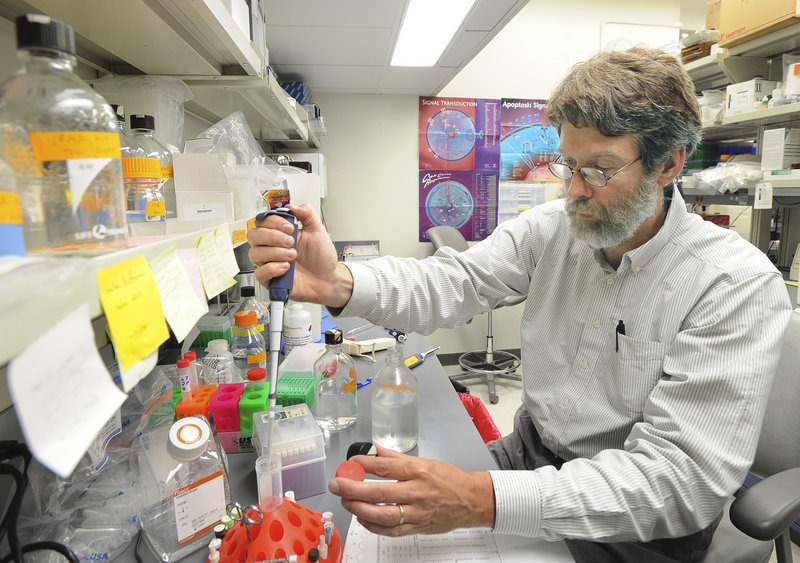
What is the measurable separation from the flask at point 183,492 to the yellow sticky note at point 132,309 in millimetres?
310

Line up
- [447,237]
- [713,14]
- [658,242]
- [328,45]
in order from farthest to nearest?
1. [447,237]
2. [713,14]
3. [328,45]
4. [658,242]

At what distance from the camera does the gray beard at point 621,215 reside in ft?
3.71

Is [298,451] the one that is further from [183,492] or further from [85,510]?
[85,510]

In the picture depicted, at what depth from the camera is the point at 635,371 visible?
3.48 feet

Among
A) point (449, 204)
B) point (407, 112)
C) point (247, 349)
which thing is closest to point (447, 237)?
point (449, 204)

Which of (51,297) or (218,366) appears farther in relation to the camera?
(218,366)

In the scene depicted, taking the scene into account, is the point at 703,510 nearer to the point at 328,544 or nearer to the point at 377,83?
the point at 328,544

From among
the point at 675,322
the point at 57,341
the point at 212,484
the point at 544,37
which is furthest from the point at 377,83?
the point at 57,341

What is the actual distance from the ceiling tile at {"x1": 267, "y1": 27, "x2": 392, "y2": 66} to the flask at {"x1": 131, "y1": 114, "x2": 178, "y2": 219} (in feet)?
5.52

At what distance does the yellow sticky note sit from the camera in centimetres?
39

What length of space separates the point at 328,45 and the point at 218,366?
204cm

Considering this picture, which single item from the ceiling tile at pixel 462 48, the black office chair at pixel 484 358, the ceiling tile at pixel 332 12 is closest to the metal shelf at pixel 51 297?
the ceiling tile at pixel 332 12

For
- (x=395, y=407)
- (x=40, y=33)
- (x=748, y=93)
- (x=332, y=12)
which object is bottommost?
(x=395, y=407)

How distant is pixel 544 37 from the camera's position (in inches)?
151
